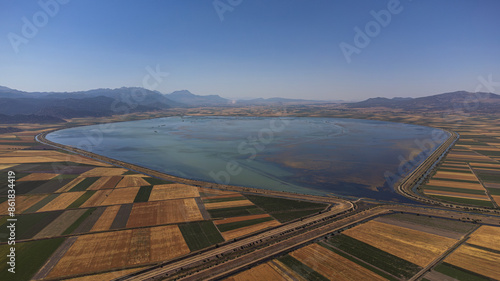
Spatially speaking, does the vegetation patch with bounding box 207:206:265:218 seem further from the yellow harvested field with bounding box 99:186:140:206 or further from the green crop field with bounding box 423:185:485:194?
the green crop field with bounding box 423:185:485:194

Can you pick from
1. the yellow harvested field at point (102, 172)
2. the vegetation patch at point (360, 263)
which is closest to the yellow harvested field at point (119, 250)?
the vegetation patch at point (360, 263)

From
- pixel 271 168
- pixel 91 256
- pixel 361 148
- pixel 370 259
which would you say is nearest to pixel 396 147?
pixel 361 148

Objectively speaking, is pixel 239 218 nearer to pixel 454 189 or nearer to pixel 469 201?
pixel 469 201

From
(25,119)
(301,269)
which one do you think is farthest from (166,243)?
(25,119)

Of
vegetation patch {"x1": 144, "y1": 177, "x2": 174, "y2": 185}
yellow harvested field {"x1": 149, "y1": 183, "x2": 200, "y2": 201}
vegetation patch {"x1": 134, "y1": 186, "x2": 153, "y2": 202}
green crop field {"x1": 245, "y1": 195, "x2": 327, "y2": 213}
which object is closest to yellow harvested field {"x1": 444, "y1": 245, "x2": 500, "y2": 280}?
green crop field {"x1": 245, "y1": 195, "x2": 327, "y2": 213}

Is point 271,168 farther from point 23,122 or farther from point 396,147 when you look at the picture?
point 23,122

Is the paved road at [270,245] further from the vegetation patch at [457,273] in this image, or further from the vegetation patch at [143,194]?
the vegetation patch at [143,194]
